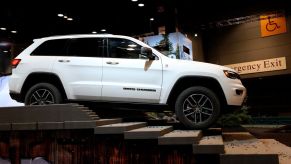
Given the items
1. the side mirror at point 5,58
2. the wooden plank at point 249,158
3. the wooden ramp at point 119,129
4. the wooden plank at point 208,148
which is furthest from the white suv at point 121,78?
the side mirror at point 5,58

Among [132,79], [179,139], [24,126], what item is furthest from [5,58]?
[179,139]

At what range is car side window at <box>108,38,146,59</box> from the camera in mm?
6438

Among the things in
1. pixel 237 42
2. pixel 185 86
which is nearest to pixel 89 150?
pixel 185 86

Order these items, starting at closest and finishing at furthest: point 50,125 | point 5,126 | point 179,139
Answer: point 179,139, point 50,125, point 5,126

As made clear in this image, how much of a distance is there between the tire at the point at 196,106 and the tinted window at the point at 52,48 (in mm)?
2781

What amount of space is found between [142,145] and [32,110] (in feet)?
7.17

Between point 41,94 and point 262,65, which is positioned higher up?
point 262,65

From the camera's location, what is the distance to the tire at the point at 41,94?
21.0 ft

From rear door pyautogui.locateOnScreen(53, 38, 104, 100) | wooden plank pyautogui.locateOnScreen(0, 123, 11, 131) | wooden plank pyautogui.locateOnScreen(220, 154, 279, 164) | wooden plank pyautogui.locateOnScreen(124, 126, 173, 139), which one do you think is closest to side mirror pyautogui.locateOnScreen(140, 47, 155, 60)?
rear door pyautogui.locateOnScreen(53, 38, 104, 100)

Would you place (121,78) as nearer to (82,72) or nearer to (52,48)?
(82,72)

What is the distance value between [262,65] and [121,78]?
604 inches

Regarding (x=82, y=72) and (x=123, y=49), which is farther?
(x=123, y=49)

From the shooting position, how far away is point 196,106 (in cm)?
595

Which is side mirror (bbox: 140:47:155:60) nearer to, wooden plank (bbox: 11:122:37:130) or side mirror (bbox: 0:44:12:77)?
wooden plank (bbox: 11:122:37:130)
